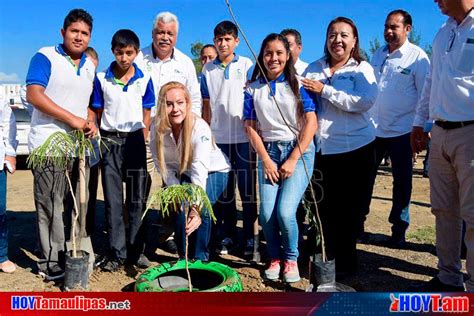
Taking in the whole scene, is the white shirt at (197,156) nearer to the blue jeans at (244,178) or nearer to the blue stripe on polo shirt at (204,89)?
the blue jeans at (244,178)

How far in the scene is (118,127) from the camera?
398cm

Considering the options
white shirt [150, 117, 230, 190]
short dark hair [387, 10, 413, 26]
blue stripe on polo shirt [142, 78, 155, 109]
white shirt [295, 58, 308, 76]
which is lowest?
white shirt [150, 117, 230, 190]

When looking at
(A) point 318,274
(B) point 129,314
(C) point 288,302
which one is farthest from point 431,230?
(B) point 129,314

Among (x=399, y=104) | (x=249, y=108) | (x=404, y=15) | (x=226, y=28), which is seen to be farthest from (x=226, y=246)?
(x=404, y=15)

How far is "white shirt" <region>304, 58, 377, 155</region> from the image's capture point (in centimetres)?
363

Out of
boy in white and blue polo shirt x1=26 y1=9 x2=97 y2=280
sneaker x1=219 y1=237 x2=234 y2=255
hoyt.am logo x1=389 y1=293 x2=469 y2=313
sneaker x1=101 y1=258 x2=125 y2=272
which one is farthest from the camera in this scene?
sneaker x1=219 y1=237 x2=234 y2=255

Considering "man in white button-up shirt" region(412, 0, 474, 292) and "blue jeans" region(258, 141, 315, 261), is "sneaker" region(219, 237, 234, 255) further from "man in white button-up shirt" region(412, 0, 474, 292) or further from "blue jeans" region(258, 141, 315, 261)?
"man in white button-up shirt" region(412, 0, 474, 292)

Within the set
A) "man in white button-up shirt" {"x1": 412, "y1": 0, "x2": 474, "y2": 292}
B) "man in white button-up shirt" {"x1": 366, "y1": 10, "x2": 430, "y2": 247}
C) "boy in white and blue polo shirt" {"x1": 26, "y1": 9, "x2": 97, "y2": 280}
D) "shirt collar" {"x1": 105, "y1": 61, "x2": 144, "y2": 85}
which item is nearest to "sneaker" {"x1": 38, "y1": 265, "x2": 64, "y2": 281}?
"boy in white and blue polo shirt" {"x1": 26, "y1": 9, "x2": 97, "y2": 280}

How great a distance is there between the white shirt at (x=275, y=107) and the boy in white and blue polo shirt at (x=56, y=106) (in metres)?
1.34

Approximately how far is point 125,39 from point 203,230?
65.2 inches

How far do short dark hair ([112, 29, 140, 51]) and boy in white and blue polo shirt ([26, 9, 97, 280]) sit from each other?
22cm

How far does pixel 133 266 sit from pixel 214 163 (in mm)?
1219

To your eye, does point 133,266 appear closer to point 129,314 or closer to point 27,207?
point 129,314

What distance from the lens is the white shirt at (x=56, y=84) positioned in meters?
3.75
